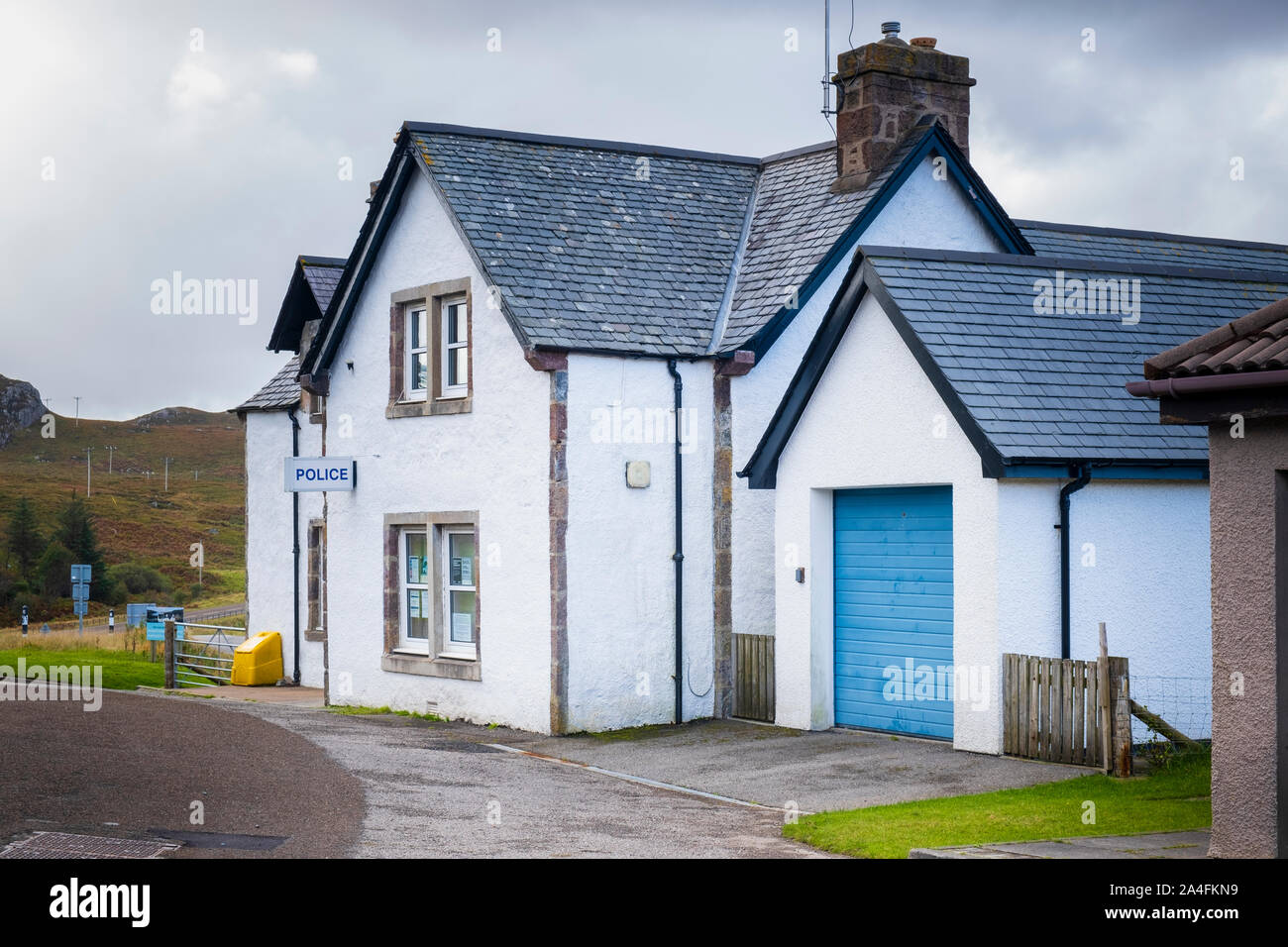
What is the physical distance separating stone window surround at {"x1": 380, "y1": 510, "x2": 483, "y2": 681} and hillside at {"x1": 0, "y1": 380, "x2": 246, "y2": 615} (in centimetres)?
7591

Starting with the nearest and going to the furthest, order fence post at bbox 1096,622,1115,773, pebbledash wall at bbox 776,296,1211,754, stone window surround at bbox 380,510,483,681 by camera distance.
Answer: fence post at bbox 1096,622,1115,773 < pebbledash wall at bbox 776,296,1211,754 < stone window surround at bbox 380,510,483,681

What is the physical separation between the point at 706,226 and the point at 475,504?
5.23m

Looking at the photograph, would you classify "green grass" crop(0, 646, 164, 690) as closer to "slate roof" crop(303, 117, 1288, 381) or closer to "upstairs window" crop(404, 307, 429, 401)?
"upstairs window" crop(404, 307, 429, 401)

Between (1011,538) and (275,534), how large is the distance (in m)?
18.2

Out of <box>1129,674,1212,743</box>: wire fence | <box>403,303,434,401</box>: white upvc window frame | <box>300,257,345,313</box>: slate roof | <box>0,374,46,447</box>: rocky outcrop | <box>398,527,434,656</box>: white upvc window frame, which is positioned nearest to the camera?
<box>1129,674,1212,743</box>: wire fence

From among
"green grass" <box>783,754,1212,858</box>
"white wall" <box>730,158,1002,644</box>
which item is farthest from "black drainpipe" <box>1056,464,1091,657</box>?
"white wall" <box>730,158,1002,644</box>

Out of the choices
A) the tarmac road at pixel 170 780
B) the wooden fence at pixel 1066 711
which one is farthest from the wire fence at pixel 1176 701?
the tarmac road at pixel 170 780

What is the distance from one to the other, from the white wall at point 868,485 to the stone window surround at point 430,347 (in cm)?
454

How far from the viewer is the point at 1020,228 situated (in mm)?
24094

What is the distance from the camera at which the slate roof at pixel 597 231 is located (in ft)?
62.4

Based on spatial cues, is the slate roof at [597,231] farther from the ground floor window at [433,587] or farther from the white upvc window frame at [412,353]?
the ground floor window at [433,587]

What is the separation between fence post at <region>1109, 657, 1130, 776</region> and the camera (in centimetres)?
1344
